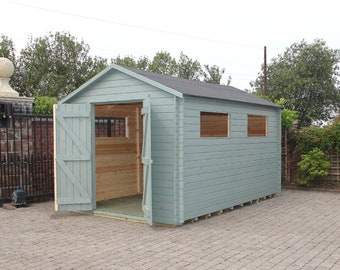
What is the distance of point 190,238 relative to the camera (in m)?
6.05

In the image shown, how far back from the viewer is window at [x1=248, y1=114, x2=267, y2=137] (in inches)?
369

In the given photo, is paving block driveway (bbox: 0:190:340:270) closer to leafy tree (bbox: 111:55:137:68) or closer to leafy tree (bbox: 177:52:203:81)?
leafy tree (bbox: 111:55:137:68)

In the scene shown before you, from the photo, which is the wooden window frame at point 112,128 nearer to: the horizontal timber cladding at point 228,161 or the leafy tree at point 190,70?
the horizontal timber cladding at point 228,161

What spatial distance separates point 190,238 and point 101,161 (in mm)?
3789

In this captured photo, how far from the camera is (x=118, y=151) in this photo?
9.66 meters

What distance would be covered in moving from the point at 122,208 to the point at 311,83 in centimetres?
2280

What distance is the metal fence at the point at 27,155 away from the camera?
29.0ft

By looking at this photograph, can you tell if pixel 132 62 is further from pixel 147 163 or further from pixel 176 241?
pixel 176 241

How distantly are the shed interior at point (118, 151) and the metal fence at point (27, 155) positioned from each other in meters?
1.39

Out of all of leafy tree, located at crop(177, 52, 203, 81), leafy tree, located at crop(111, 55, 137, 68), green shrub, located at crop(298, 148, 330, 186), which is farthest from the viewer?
leafy tree, located at crop(177, 52, 203, 81)

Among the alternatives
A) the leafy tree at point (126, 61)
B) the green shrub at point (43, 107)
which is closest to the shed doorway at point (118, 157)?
the green shrub at point (43, 107)

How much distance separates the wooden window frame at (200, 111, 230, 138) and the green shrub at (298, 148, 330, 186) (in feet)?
13.6

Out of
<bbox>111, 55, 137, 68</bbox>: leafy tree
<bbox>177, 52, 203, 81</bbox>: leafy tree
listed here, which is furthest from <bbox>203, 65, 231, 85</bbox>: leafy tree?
<bbox>111, 55, 137, 68</bbox>: leafy tree

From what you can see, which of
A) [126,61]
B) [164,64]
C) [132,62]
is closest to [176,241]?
[126,61]
